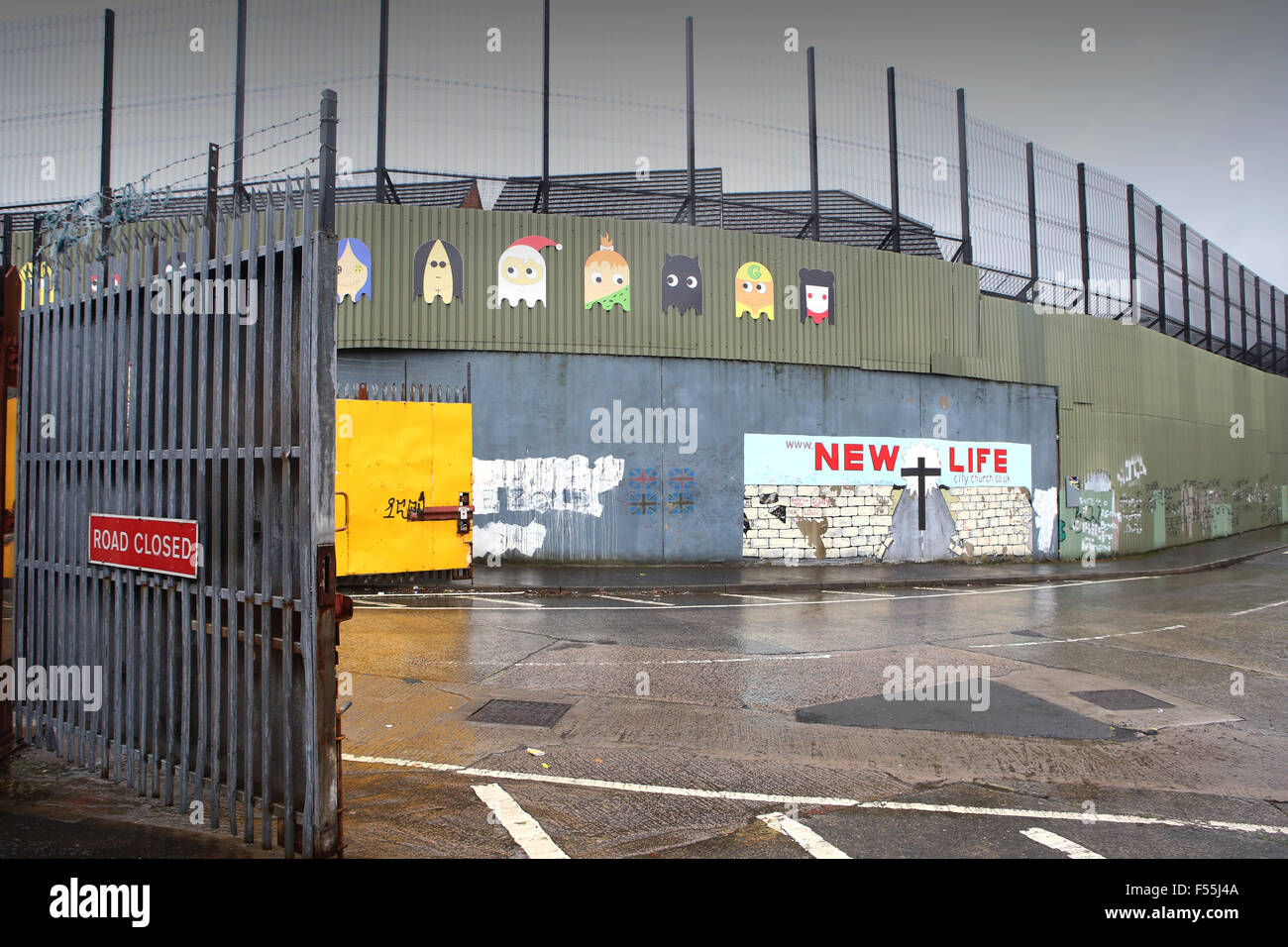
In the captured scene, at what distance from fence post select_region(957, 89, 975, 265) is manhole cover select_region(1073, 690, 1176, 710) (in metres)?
17.7

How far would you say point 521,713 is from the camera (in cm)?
693

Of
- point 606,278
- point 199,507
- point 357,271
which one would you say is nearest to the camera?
point 199,507

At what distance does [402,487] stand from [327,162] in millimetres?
11372

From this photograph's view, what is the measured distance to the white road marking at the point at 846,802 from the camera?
4.86 metres

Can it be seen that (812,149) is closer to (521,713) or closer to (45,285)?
(521,713)

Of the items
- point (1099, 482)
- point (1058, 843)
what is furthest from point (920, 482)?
point (1058, 843)

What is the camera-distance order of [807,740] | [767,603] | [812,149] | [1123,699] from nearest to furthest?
[807,740], [1123,699], [767,603], [812,149]

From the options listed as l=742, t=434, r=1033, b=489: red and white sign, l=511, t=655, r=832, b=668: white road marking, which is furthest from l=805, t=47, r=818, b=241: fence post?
l=511, t=655, r=832, b=668: white road marking

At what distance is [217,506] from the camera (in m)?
4.19

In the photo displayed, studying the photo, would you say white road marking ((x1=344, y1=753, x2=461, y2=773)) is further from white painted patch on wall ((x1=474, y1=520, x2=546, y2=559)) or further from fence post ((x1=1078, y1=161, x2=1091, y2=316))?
fence post ((x1=1078, y1=161, x2=1091, y2=316))

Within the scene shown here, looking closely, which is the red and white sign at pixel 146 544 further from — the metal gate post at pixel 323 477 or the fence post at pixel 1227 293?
the fence post at pixel 1227 293

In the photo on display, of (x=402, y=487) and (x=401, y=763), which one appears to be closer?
(x=401, y=763)

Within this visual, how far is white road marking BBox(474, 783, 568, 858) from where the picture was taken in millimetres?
4270

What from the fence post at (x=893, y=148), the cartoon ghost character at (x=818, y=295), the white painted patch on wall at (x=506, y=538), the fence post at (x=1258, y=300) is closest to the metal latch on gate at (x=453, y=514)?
the white painted patch on wall at (x=506, y=538)
